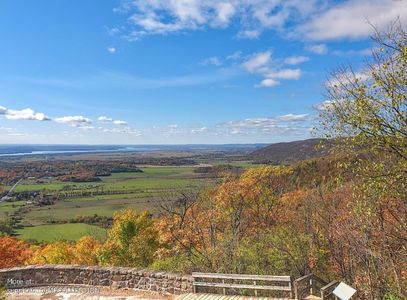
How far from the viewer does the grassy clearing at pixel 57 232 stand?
64.3 meters

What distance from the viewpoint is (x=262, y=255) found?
20297 mm

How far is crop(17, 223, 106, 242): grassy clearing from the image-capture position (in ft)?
211

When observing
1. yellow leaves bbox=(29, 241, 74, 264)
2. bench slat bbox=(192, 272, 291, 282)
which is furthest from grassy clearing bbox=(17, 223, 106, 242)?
bench slat bbox=(192, 272, 291, 282)

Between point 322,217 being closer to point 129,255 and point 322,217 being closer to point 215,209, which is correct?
point 215,209

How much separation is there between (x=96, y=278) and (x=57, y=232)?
56.7m

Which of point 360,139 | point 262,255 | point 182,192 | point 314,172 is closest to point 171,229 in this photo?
point 182,192

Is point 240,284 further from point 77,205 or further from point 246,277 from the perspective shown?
point 77,205

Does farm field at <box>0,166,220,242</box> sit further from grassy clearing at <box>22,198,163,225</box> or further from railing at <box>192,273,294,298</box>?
railing at <box>192,273,294,298</box>

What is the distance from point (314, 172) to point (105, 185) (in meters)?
90.3

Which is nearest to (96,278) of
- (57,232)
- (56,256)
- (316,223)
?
(316,223)

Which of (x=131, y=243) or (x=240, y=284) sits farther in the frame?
(x=131, y=243)

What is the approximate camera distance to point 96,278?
16125 millimetres

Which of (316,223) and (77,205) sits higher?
(316,223)

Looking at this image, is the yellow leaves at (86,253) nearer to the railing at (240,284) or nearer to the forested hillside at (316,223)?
the forested hillside at (316,223)
